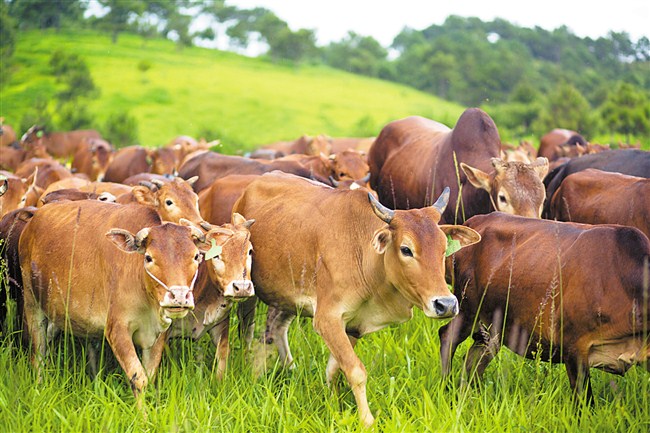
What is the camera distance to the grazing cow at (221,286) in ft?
20.5

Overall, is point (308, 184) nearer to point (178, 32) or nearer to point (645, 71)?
point (645, 71)

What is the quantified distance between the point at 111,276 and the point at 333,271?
160 centimetres

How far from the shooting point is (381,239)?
5719mm

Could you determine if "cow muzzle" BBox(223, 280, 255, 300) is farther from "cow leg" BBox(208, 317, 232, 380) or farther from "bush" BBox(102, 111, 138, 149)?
"bush" BBox(102, 111, 138, 149)

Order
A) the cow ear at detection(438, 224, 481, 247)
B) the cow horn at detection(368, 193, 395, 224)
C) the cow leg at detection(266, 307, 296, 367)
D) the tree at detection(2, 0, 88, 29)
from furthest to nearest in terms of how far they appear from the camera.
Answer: the tree at detection(2, 0, 88, 29) → the cow leg at detection(266, 307, 296, 367) → the cow ear at detection(438, 224, 481, 247) → the cow horn at detection(368, 193, 395, 224)

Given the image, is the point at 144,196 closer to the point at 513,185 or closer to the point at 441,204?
the point at 441,204

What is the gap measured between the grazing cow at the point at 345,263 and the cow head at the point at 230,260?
0.35 m

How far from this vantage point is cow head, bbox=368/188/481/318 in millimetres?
5414

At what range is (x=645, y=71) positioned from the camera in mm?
45188

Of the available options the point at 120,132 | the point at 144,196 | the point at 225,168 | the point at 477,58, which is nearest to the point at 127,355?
the point at 144,196

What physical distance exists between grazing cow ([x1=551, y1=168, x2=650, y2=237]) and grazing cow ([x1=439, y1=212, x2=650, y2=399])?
184 cm

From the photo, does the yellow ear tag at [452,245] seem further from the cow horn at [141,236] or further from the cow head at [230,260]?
the cow horn at [141,236]

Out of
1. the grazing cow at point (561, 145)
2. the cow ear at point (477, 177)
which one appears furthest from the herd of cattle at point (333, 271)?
the grazing cow at point (561, 145)

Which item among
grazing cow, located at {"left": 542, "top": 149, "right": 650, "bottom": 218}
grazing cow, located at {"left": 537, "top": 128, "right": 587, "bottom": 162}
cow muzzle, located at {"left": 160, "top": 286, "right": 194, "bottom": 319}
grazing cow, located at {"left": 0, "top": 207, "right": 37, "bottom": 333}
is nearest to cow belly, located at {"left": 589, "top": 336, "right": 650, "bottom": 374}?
cow muzzle, located at {"left": 160, "top": 286, "right": 194, "bottom": 319}
